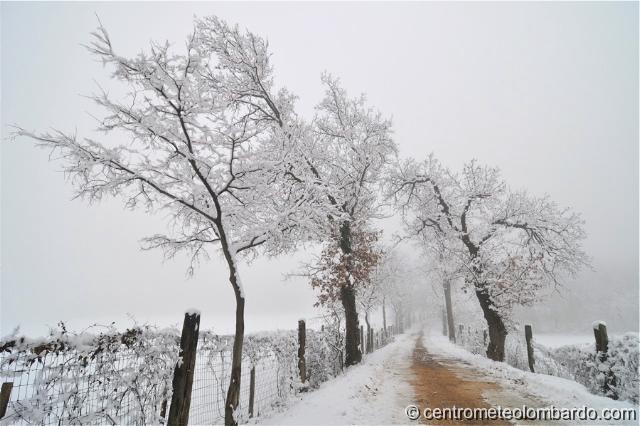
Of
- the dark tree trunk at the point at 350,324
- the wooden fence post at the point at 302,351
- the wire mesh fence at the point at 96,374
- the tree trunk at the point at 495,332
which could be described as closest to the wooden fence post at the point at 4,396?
the wire mesh fence at the point at 96,374

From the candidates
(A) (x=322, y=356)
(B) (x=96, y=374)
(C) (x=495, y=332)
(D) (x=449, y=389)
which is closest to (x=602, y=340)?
(D) (x=449, y=389)

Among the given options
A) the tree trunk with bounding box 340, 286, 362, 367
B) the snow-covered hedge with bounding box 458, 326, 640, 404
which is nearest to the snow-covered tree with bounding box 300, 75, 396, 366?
the tree trunk with bounding box 340, 286, 362, 367

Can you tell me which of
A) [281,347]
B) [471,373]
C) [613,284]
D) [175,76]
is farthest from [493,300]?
[613,284]

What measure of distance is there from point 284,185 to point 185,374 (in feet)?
14.8

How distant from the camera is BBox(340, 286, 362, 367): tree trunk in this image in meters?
12.5

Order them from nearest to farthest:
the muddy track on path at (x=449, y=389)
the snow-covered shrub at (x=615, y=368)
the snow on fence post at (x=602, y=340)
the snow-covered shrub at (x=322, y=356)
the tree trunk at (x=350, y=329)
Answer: the muddy track on path at (x=449, y=389)
the snow-covered shrub at (x=615, y=368)
the snow on fence post at (x=602, y=340)
the snow-covered shrub at (x=322, y=356)
the tree trunk at (x=350, y=329)

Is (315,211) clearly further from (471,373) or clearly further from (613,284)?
(613,284)

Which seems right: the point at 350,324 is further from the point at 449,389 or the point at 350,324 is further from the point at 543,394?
the point at 543,394

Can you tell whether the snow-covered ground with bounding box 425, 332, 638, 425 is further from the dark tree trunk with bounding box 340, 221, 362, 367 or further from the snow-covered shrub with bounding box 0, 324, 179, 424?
the snow-covered shrub with bounding box 0, 324, 179, 424

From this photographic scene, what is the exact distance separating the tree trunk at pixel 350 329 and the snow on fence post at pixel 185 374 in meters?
8.49

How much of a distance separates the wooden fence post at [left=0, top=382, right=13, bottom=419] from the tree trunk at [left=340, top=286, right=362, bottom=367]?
10646 mm

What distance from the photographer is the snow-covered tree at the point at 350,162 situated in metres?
12.9

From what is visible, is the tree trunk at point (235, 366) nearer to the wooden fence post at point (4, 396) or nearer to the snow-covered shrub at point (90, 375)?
the snow-covered shrub at point (90, 375)

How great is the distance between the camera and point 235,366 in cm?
590
